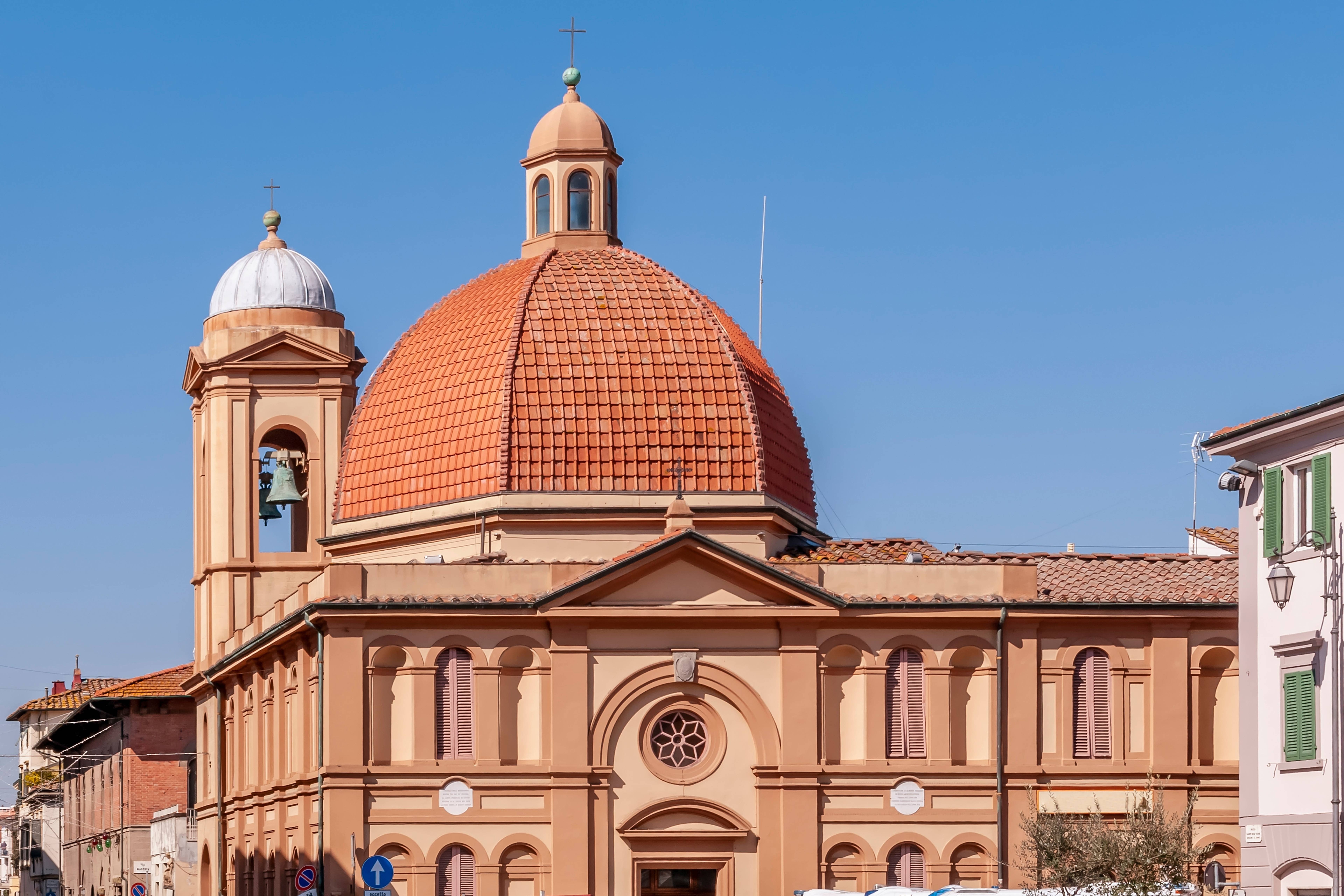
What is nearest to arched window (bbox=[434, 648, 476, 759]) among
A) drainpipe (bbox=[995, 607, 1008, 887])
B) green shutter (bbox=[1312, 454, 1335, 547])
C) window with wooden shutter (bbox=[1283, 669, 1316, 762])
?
drainpipe (bbox=[995, 607, 1008, 887])

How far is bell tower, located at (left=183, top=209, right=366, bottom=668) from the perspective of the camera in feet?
191

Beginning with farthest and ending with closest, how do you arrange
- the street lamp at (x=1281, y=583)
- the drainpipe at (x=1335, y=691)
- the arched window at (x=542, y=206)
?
the arched window at (x=542, y=206) < the street lamp at (x=1281, y=583) < the drainpipe at (x=1335, y=691)

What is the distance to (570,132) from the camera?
57.9 meters

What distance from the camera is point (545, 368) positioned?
5181 cm

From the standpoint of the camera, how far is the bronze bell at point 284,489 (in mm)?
57344

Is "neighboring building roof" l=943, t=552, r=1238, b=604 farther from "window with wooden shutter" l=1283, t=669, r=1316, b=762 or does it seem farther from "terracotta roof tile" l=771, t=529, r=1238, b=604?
"window with wooden shutter" l=1283, t=669, r=1316, b=762

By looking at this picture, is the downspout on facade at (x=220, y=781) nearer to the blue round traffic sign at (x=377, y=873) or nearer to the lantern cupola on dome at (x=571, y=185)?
the lantern cupola on dome at (x=571, y=185)

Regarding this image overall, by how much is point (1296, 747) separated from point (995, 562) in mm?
12868

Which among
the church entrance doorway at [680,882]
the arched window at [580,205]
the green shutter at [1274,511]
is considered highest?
the arched window at [580,205]

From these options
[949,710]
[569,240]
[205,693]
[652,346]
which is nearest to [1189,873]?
[949,710]

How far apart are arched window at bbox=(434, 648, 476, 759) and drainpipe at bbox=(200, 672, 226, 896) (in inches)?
464

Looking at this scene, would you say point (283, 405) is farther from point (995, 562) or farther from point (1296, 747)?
point (1296, 747)

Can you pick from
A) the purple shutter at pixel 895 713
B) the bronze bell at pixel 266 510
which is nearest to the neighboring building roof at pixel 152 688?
the bronze bell at pixel 266 510

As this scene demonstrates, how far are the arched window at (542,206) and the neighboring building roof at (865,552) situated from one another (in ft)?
32.9
